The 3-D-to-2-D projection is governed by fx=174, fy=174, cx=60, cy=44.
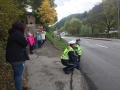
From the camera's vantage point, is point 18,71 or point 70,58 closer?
point 18,71

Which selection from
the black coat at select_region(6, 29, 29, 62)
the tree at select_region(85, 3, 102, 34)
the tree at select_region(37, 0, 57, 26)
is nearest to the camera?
the black coat at select_region(6, 29, 29, 62)

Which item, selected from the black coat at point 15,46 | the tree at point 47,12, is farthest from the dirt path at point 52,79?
the tree at point 47,12

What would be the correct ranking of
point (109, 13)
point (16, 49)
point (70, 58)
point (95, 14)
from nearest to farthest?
point (16, 49) → point (70, 58) → point (109, 13) → point (95, 14)

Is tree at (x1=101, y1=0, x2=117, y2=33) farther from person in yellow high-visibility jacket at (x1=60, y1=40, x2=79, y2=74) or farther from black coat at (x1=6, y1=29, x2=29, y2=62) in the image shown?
black coat at (x1=6, y1=29, x2=29, y2=62)

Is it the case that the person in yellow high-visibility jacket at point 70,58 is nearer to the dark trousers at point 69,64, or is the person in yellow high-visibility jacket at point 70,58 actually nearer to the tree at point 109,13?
the dark trousers at point 69,64

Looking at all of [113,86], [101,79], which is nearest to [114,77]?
[101,79]

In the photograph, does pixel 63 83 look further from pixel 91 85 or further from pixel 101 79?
pixel 101 79

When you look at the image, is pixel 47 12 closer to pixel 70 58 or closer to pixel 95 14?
pixel 70 58

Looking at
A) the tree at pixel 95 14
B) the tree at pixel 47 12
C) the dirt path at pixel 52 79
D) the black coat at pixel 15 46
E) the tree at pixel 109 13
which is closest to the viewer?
the black coat at pixel 15 46

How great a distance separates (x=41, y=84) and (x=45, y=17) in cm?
2018

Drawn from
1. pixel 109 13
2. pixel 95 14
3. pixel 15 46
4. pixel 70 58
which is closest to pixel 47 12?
pixel 70 58

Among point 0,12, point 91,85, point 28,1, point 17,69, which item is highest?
point 28,1

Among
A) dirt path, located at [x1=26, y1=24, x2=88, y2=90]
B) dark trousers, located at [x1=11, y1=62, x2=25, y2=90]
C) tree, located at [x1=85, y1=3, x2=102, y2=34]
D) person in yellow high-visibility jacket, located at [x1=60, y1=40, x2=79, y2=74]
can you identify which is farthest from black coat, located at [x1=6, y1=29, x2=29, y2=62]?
tree, located at [x1=85, y1=3, x2=102, y2=34]

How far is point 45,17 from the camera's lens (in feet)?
81.6
